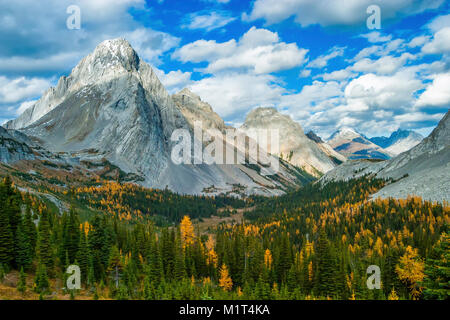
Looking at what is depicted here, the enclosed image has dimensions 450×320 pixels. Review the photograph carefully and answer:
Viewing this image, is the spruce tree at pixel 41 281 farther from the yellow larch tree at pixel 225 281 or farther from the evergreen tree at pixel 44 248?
the yellow larch tree at pixel 225 281

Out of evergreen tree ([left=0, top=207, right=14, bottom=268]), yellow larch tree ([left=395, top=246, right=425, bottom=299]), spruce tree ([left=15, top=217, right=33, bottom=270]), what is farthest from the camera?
yellow larch tree ([left=395, top=246, right=425, bottom=299])

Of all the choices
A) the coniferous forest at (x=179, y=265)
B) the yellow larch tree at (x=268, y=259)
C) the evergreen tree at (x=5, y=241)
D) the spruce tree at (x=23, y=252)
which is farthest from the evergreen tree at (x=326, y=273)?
the evergreen tree at (x=5, y=241)

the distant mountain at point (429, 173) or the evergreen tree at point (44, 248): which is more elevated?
the distant mountain at point (429, 173)

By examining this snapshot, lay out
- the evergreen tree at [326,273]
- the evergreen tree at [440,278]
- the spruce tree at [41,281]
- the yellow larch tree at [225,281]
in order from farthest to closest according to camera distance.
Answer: the yellow larch tree at [225,281], the evergreen tree at [326,273], the spruce tree at [41,281], the evergreen tree at [440,278]

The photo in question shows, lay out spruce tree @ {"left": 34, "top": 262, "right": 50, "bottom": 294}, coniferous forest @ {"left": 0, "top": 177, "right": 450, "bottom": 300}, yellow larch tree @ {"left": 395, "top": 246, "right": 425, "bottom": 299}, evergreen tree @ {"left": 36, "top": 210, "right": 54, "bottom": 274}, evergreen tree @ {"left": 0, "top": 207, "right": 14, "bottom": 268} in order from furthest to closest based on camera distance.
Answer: yellow larch tree @ {"left": 395, "top": 246, "right": 425, "bottom": 299} < evergreen tree @ {"left": 36, "top": 210, "right": 54, "bottom": 274} < evergreen tree @ {"left": 0, "top": 207, "right": 14, "bottom": 268} < coniferous forest @ {"left": 0, "top": 177, "right": 450, "bottom": 300} < spruce tree @ {"left": 34, "top": 262, "right": 50, "bottom": 294}

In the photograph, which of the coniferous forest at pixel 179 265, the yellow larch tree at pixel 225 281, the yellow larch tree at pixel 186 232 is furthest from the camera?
the yellow larch tree at pixel 186 232

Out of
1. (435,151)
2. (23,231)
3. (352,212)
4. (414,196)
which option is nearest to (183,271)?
(23,231)

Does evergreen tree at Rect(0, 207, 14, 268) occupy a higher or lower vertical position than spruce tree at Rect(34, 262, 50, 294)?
higher

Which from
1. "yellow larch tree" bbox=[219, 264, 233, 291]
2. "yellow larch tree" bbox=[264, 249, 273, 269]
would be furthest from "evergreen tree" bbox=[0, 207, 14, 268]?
"yellow larch tree" bbox=[264, 249, 273, 269]

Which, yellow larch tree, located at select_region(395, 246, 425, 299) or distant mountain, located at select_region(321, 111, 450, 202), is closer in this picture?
yellow larch tree, located at select_region(395, 246, 425, 299)

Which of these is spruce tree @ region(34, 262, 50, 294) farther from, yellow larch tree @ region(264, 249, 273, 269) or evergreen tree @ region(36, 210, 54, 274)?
yellow larch tree @ region(264, 249, 273, 269)

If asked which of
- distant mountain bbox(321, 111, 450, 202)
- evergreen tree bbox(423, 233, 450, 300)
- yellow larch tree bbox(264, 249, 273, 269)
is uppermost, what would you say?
distant mountain bbox(321, 111, 450, 202)
